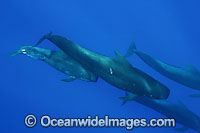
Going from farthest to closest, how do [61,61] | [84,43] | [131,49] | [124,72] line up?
[84,43]
[131,49]
[61,61]
[124,72]

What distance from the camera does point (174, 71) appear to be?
6.70 meters

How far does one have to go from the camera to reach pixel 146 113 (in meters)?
7.08

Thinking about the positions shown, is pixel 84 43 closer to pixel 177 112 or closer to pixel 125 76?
pixel 125 76

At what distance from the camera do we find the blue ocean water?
264 inches

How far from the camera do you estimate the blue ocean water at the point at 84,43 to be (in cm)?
670

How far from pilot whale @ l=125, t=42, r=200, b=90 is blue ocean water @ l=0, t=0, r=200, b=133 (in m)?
0.24

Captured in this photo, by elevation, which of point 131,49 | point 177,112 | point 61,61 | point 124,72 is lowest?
point 124,72

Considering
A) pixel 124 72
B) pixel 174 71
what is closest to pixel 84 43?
pixel 174 71

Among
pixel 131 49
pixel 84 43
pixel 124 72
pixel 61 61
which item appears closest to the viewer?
pixel 124 72

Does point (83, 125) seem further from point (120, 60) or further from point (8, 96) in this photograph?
point (120, 60)

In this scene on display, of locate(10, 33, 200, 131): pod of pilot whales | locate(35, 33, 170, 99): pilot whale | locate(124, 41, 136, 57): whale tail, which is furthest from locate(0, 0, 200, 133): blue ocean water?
locate(35, 33, 170, 99): pilot whale

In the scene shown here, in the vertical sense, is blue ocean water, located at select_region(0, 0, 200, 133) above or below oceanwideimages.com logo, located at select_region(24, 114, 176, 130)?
above

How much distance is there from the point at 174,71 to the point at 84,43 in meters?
2.23

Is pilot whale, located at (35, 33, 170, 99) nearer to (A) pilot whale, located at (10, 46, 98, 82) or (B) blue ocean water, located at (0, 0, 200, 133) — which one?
(A) pilot whale, located at (10, 46, 98, 82)
